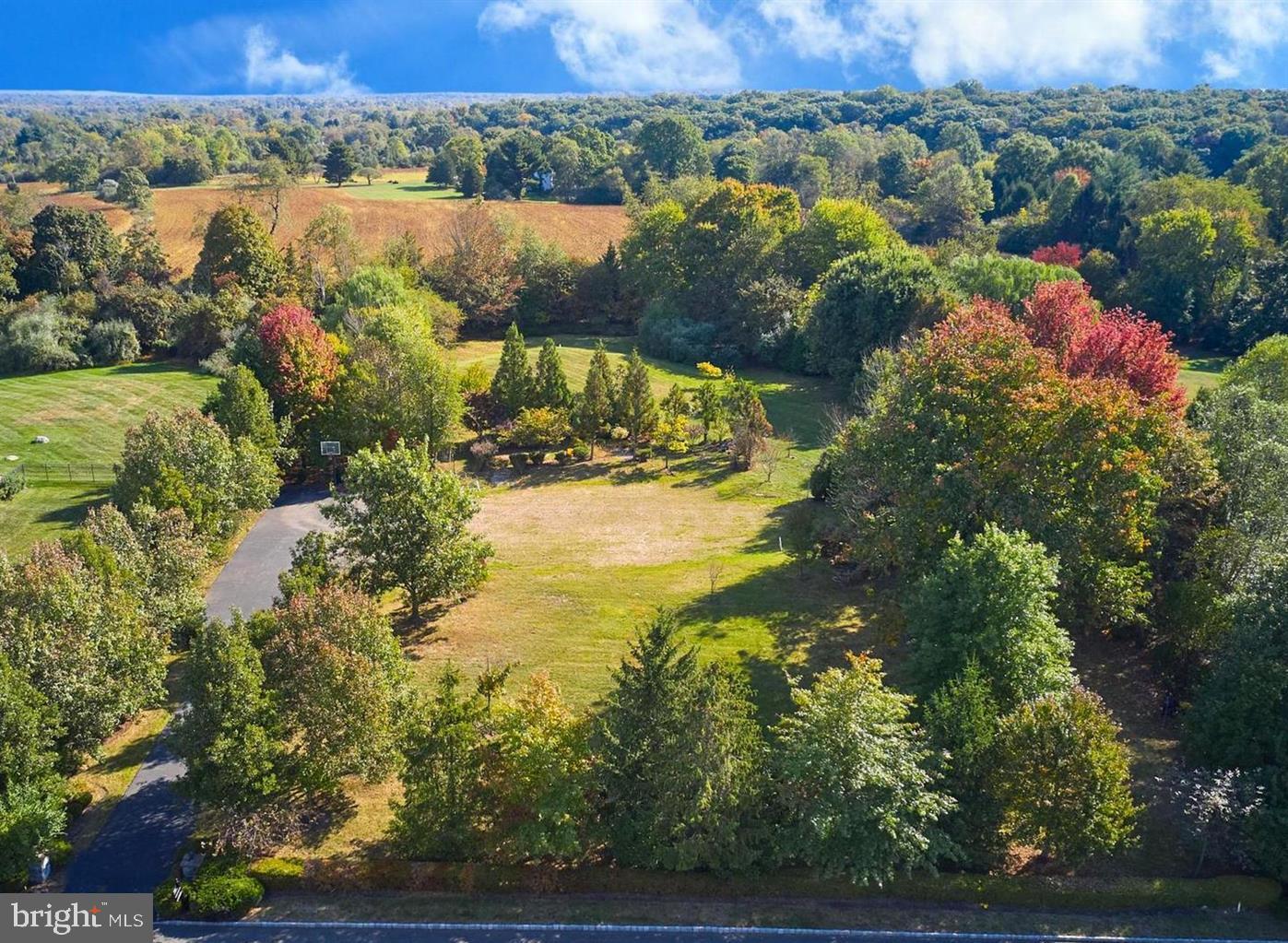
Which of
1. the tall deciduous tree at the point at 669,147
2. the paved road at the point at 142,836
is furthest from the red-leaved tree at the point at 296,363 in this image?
the tall deciduous tree at the point at 669,147

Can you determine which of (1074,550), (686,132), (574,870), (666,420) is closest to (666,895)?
(574,870)

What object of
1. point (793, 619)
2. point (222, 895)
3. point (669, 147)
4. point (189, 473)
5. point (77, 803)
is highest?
point (669, 147)

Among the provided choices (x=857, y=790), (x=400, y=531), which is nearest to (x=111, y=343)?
(x=400, y=531)

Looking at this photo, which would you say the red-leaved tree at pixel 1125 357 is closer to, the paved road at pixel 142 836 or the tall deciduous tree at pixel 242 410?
the paved road at pixel 142 836

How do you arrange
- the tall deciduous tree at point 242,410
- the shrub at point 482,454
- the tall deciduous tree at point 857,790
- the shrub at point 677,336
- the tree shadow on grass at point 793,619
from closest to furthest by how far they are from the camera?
the tall deciduous tree at point 857,790, the tree shadow on grass at point 793,619, the tall deciduous tree at point 242,410, the shrub at point 482,454, the shrub at point 677,336

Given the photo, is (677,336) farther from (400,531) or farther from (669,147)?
(669,147)

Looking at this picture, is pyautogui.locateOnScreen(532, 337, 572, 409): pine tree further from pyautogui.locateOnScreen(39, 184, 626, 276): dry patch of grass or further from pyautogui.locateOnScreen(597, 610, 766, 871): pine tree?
pyautogui.locateOnScreen(39, 184, 626, 276): dry patch of grass

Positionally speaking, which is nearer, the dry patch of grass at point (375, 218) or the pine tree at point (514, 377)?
the pine tree at point (514, 377)
